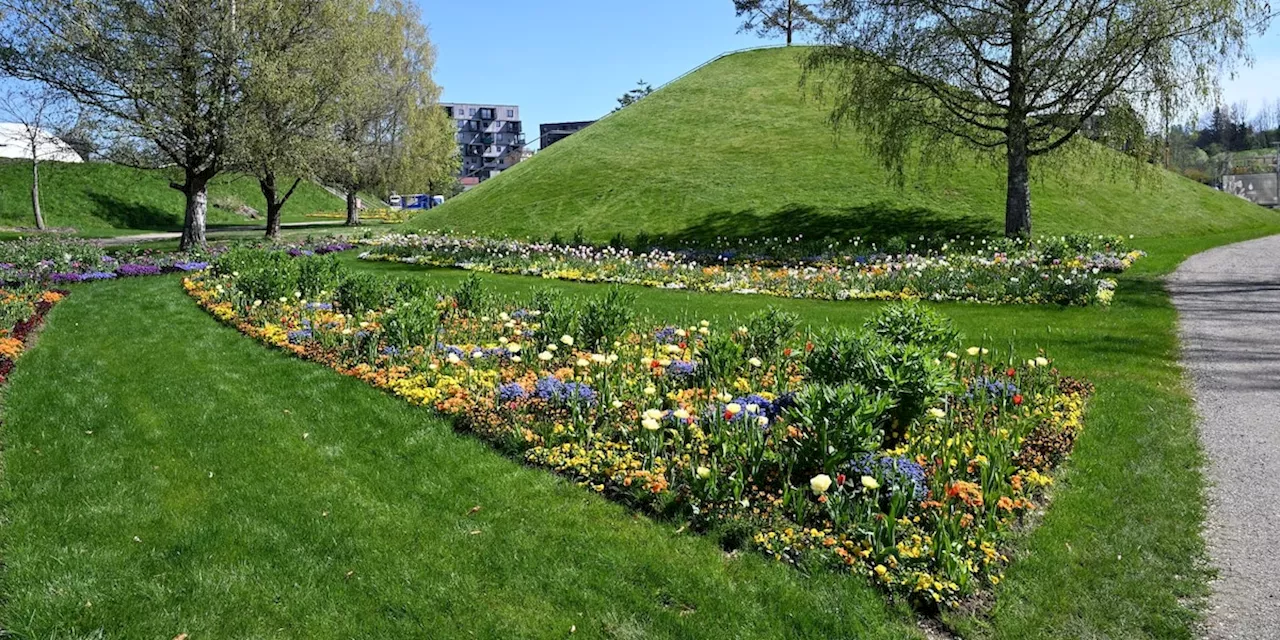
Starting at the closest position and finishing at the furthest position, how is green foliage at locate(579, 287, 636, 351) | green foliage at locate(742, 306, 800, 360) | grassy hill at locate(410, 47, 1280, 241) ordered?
green foliage at locate(742, 306, 800, 360) → green foliage at locate(579, 287, 636, 351) → grassy hill at locate(410, 47, 1280, 241)

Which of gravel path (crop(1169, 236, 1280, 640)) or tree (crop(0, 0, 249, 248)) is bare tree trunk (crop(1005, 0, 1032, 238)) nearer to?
gravel path (crop(1169, 236, 1280, 640))

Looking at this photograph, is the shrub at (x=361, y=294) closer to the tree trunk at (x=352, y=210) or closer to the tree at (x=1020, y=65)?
the tree at (x=1020, y=65)

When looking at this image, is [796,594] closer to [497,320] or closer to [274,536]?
[274,536]

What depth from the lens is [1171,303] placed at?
38.7ft

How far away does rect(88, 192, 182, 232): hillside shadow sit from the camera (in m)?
38.6

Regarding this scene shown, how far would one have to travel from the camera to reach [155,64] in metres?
20.2

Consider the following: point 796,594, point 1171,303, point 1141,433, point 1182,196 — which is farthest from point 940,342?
point 1182,196

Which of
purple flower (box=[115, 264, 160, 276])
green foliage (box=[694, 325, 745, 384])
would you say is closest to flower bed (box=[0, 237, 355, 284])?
purple flower (box=[115, 264, 160, 276])

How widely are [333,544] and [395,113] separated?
36.4 meters

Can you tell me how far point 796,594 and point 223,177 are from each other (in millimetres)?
48014

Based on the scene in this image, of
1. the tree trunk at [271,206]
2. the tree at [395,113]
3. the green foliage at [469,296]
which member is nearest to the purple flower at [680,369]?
the green foliage at [469,296]

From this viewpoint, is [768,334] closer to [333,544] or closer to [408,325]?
[408,325]

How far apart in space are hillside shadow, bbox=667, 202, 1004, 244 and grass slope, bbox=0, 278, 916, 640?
16823 mm

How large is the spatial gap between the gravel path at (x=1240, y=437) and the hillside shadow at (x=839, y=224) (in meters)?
8.51
